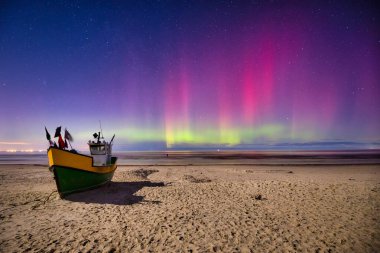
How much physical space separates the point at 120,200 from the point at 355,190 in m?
15.7

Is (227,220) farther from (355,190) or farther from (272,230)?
(355,190)

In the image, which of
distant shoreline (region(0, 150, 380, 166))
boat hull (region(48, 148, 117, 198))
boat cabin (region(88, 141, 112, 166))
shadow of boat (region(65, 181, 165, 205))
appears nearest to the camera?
shadow of boat (region(65, 181, 165, 205))

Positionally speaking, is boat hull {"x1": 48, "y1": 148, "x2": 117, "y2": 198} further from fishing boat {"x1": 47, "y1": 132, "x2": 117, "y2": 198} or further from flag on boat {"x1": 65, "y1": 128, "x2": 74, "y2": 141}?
flag on boat {"x1": 65, "y1": 128, "x2": 74, "y2": 141}

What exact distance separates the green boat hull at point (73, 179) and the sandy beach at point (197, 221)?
2.23ft

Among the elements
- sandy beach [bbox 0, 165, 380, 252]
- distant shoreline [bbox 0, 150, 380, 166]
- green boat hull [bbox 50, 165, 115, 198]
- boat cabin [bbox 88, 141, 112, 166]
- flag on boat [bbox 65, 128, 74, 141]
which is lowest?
distant shoreline [bbox 0, 150, 380, 166]

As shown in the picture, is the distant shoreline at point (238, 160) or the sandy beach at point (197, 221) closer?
the sandy beach at point (197, 221)

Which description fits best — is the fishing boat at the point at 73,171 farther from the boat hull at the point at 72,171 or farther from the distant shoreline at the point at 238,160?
the distant shoreline at the point at 238,160

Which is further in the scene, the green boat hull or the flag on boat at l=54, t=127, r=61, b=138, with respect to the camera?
the flag on boat at l=54, t=127, r=61, b=138

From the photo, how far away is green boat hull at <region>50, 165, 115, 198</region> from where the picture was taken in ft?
43.0

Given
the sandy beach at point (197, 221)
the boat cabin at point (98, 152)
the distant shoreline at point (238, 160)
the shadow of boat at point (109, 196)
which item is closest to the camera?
the sandy beach at point (197, 221)

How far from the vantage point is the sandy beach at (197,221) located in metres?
6.90

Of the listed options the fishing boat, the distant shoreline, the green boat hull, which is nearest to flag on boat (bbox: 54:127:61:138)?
the fishing boat

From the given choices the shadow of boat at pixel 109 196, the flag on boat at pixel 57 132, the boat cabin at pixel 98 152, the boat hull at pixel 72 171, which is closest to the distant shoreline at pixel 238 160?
the boat cabin at pixel 98 152

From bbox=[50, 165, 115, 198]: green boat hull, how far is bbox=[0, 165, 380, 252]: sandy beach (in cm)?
68
